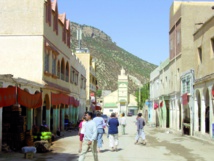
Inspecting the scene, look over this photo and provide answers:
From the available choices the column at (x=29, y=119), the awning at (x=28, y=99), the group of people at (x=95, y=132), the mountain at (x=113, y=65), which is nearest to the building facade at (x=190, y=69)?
the group of people at (x=95, y=132)

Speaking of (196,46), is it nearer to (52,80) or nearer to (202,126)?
(202,126)

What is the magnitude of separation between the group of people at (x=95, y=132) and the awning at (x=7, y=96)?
2983 mm

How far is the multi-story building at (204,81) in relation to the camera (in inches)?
914

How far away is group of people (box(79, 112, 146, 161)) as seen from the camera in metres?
11.8

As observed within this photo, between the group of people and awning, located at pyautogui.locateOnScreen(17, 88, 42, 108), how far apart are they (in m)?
2.46

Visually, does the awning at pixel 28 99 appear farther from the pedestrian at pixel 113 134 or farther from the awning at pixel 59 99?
the awning at pixel 59 99

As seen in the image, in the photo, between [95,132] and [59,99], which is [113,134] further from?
[59,99]

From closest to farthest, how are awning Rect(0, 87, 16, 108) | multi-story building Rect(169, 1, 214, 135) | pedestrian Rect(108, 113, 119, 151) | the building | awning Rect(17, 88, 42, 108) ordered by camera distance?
awning Rect(0, 87, 16, 108), awning Rect(17, 88, 42, 108), pedestrian Rect(108, 113, 119, 151), multi-story building Rect(169, 1, 214, 135), the building

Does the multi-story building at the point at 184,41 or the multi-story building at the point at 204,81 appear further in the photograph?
the multi-story building at the point at 184,41

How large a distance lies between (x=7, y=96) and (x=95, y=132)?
15.2ft

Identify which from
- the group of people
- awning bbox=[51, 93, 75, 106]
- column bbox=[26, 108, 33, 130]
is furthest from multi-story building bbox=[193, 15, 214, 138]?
column bbox=[26, 108, 33, 130]

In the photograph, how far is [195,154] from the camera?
55.0ft

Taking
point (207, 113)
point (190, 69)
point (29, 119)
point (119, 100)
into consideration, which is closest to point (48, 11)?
point (29, 119)

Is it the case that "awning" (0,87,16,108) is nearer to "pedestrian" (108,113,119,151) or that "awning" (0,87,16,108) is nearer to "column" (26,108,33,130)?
"column" (26,108,33,130)
